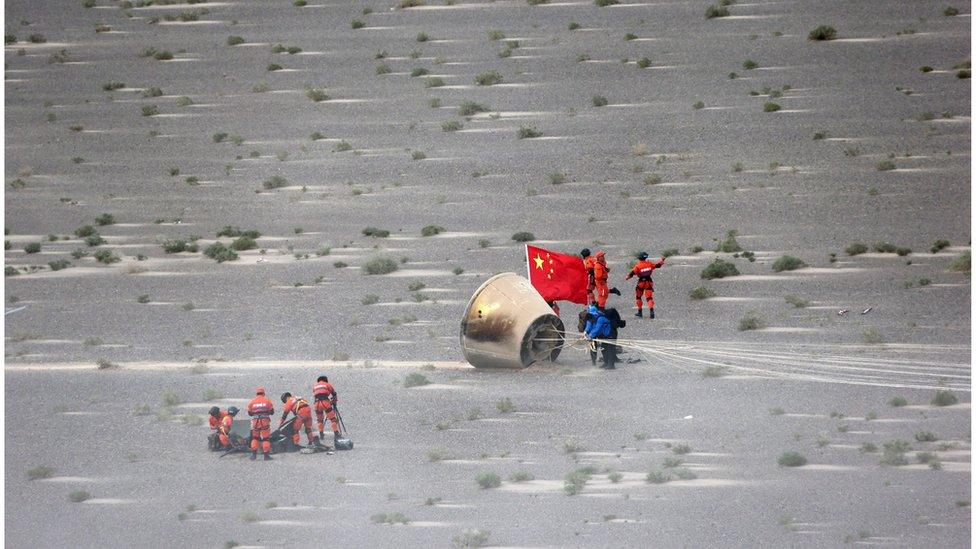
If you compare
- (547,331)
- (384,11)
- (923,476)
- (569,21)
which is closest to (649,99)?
(569,21)

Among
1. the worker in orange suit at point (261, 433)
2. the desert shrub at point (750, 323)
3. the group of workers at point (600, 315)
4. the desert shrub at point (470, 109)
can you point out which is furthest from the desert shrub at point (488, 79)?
the worker in orange suit at point (261, 433)

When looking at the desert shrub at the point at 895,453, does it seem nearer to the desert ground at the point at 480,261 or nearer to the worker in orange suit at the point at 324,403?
the desert ground at the point at 480,261

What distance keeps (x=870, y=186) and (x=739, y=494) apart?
25550 mm

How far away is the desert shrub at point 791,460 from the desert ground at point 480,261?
1.7 inches

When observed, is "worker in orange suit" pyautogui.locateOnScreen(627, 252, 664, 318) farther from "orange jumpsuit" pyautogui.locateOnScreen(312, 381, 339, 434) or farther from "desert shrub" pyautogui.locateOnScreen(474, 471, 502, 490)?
"orange jumpsuit" pyautogui.locateOnScreen(312, 381, 339, 434)

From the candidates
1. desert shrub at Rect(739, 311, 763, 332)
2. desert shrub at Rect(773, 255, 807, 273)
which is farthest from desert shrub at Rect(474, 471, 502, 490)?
desert shrub at Rect(773, 255, 807, 273)

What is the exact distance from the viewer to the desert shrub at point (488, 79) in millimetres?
58625

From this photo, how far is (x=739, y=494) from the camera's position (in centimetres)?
2573

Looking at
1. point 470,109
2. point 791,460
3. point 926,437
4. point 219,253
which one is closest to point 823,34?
point 470,109

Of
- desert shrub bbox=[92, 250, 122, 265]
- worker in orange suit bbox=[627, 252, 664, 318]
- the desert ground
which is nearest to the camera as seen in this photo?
the desert ground

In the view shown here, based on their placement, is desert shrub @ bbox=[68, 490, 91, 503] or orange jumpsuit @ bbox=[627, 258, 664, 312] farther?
orange jumpsuit @ bbox=[627, 258, 664, 312]

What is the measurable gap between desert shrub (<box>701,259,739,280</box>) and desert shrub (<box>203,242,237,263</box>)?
12.3 meters

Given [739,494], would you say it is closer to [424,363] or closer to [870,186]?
[424,363]

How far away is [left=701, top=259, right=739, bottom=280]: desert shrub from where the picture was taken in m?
41.8
